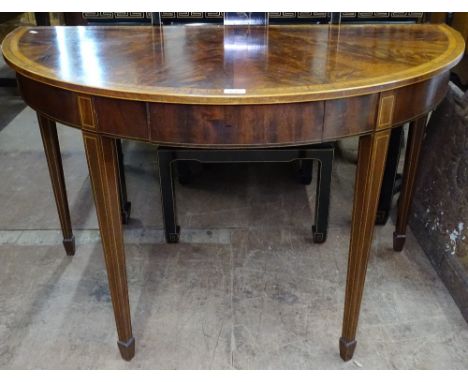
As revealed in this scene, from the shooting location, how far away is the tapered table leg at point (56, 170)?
1330 mm

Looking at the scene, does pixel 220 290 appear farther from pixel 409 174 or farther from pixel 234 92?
pixel 234 92

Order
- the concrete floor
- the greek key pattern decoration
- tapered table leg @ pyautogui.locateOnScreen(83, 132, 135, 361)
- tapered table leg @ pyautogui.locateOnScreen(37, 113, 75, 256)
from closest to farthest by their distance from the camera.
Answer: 1. tapered table leg @ pyautogui.locateOnScreen(83, 132, 135, 361)
2. the concrete floor
3. tapered table leg @ pyautogui.locateOnScreen(37, 113, 75, 256)
4. the greek key pattern decoration

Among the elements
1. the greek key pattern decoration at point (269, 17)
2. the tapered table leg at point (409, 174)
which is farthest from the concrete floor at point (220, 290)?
the greek key pattern decoration at point (269, 17)

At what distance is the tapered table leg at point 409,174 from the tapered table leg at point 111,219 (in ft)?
2.65

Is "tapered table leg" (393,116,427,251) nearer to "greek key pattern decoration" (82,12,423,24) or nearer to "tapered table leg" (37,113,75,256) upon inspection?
"greek key pattern decoration" (82,12,423,24)

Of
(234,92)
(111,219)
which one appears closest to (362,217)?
(234,92)

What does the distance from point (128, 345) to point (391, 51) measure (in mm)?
875

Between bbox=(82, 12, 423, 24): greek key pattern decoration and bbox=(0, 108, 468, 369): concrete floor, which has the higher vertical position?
bbox=(82, 12, 423, 24): greek key pattern decoration

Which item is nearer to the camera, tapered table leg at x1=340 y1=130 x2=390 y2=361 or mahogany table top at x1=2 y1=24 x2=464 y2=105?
mahogany table top at x1=2 y1=24 x2=464 y2=105

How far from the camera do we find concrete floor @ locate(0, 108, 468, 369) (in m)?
1.21

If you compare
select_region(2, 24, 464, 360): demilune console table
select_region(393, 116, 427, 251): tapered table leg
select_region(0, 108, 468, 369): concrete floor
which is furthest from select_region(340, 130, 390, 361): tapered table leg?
select_region(393, 116, 427, 251): tapered table leg

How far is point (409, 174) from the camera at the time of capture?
4.67ft

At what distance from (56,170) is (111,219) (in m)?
0.47
